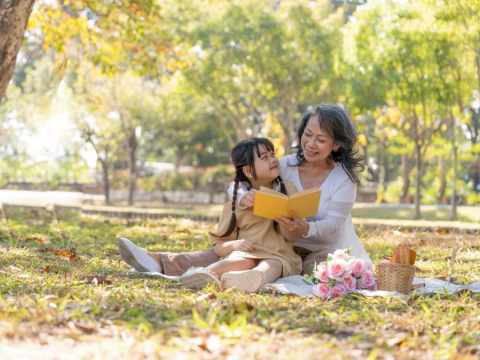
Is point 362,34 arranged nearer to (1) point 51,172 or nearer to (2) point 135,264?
(2) point 135,264

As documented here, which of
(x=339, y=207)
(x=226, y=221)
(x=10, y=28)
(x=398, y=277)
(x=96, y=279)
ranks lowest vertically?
(x=96, y=279)

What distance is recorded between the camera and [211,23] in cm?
1728

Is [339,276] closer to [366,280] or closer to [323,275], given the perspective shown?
[323,275]

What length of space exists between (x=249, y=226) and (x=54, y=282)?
141 centimetres

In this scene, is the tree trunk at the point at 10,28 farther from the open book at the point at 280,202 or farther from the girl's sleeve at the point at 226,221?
the open book at the point at 280,202

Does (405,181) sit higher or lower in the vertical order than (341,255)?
higher

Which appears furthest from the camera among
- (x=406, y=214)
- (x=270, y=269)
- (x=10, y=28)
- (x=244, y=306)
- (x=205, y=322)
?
(x=406, y=214)

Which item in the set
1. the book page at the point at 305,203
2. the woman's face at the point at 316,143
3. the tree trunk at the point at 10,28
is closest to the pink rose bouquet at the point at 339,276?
the book page at the point at 305,203

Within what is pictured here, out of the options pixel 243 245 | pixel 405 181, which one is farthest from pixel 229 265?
pixel 405 181

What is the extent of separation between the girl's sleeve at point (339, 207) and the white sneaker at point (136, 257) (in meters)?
1.25

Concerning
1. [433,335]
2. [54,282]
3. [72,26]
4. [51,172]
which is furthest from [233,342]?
[51,172]

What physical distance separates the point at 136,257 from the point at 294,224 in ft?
3.91

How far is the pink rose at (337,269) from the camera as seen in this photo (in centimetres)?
366

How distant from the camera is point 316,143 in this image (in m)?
4.52
